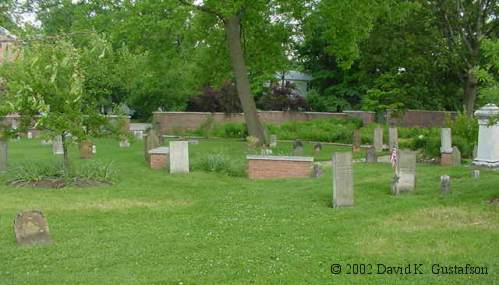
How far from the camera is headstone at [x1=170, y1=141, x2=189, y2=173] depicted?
1680cm

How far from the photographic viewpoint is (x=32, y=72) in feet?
41.7

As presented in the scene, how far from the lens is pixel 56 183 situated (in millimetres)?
14508

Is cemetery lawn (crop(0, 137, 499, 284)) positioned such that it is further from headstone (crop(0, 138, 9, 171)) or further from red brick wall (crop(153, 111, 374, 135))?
red brick wall (crop(153, 111, 374, 135))

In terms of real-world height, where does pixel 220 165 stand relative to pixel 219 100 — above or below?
below

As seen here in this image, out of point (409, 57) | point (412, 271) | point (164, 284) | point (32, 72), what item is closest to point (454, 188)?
point (412, 271)

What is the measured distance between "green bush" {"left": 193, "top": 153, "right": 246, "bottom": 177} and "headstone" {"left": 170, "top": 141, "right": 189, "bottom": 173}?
702mm

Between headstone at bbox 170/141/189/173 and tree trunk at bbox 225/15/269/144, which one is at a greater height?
tree trunk at bbox 225/15/269/144

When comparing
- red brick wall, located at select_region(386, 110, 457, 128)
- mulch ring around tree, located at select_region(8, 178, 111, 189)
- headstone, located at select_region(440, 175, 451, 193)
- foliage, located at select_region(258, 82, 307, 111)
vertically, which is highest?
foliage, located at select_region(258, 82, 307, 111)

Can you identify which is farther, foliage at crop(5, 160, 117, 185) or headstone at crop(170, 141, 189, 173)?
headstone at crop(170, 141, 189, 173)

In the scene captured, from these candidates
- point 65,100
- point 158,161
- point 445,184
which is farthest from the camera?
point 158,161

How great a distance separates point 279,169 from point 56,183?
5.68 m

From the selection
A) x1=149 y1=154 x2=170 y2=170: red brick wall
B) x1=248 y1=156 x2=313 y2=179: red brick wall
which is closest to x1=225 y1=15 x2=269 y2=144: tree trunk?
x1=149 y1=154 x2=170 y2=170: red brick wall

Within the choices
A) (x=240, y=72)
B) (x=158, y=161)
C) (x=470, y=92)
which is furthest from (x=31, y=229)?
(x=470, y=92)

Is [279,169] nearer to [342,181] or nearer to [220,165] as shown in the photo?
[220,165]
